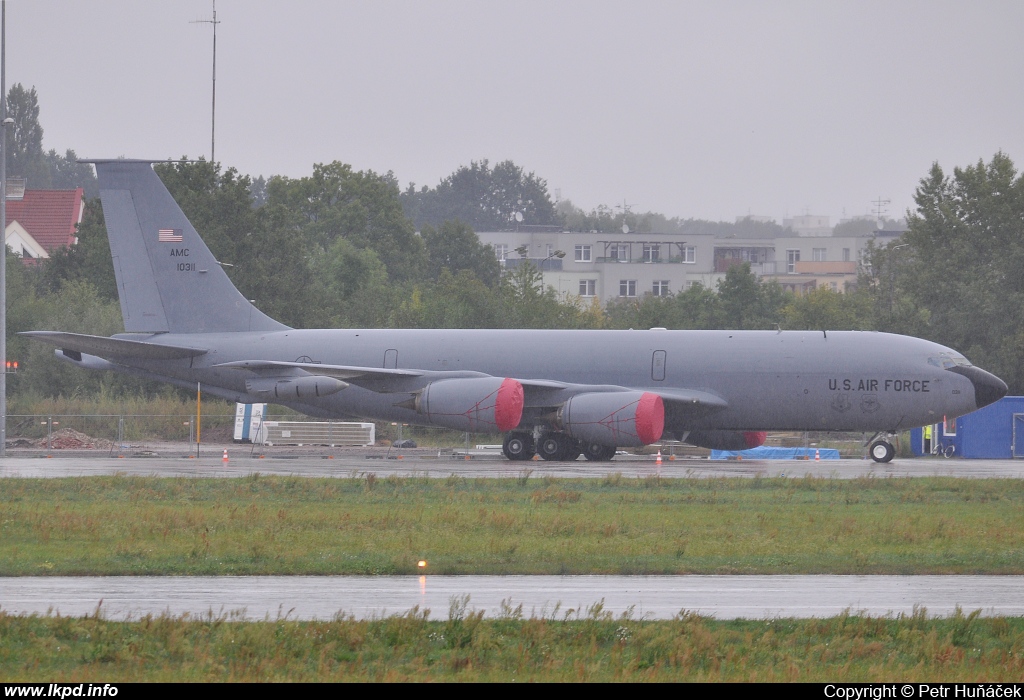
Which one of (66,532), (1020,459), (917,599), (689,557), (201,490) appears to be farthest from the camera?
(1020,459)

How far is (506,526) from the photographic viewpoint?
18953mm

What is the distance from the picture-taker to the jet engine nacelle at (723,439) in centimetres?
3566

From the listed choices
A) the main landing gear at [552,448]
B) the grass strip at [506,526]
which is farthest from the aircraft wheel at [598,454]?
the grass strip at [506,526]

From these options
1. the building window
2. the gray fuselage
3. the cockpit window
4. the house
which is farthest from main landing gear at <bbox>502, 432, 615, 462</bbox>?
the building window

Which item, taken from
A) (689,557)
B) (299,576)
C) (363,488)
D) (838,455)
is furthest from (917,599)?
(838,455)

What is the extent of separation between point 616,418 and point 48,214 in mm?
91127

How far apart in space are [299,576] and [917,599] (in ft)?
23.7

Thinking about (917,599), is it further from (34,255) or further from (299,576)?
(34,255)

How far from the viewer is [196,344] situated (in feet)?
120

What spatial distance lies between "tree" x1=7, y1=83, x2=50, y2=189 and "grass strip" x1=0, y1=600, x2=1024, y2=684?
170m

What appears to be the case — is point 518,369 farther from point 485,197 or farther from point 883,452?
point 485,197

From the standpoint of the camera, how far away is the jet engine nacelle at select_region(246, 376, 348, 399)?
33.7 metres

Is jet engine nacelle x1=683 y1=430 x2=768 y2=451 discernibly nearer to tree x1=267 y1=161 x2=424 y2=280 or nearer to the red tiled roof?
tree x1=267 y1=161 x2=424 y2=280

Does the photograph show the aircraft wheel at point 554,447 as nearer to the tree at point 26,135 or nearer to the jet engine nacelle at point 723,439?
the jet engine nacelle at point 723,439
